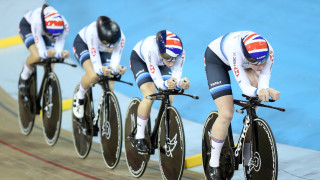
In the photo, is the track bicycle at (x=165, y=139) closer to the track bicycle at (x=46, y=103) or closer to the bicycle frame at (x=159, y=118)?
the bicycle frame at (x=159, y=118)

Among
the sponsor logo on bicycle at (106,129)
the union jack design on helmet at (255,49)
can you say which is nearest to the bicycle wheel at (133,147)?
the sponsor logo on bicycle at (106,129)

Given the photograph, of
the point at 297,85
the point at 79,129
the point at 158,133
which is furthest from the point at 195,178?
the point at 297,85

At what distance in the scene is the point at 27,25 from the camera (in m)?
7.73

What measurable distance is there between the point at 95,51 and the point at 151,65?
102cm

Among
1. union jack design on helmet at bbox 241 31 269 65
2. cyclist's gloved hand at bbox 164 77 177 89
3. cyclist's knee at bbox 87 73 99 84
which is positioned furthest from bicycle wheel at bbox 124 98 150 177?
union jack design on helmet at bbox 241 31 269 65

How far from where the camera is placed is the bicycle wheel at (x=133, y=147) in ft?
19.4

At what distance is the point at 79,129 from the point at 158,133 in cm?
152

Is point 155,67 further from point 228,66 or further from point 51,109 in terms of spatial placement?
point 51,109

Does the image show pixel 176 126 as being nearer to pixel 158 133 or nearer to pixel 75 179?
pixel 158 133

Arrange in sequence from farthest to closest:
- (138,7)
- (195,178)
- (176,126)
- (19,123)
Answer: (138,7) < (19,123) < (195,178) < (176,126)

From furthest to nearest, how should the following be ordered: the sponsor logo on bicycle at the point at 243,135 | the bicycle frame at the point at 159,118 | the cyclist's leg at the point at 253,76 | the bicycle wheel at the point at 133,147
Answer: the bicycle wheel at the point at 133,147
the bicycle frame at the point at 159,118
the cyclist's leg at the point at 253,76
the sponsor logo on bicycle at the point at 243,135

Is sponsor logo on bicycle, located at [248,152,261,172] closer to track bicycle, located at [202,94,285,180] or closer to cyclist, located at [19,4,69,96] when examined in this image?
track bicycle, located at [202,94,285,180]

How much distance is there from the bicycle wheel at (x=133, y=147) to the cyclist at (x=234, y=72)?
1.07 m

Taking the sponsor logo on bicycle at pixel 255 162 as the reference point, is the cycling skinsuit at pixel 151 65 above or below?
above
